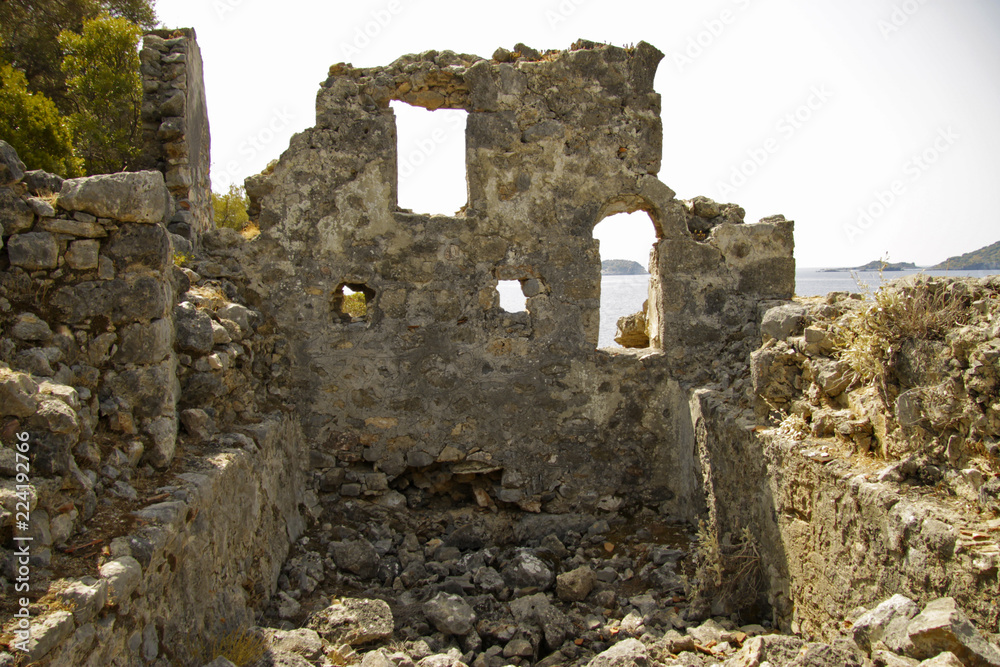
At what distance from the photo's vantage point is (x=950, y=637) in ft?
8.15

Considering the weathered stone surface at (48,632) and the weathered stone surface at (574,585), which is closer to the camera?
the weathered stone surface at (48,632)

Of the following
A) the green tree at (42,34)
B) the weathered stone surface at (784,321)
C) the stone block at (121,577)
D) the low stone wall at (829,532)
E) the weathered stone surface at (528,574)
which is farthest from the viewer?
the green tree at (42,34)

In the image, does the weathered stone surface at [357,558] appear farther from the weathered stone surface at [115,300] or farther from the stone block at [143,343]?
the weathered stone surface at [115,300]

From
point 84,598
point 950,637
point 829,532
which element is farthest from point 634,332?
point 84,598

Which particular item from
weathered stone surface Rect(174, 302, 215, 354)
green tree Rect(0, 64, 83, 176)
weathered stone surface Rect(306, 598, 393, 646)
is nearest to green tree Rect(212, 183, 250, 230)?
green tree Rect(0, 64, 83, 176)

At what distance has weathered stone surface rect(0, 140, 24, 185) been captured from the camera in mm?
3498

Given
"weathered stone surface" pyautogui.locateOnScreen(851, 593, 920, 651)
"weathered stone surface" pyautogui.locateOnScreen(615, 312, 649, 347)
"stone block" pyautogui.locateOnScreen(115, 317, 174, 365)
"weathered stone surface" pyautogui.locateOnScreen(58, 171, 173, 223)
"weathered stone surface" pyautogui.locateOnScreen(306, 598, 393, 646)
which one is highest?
"weathered stone surface" pyautogui.locateOnScreen(58, 171, 173, 223)

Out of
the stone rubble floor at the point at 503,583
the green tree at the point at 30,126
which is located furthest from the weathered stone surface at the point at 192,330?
the green tree at the point at 30,126

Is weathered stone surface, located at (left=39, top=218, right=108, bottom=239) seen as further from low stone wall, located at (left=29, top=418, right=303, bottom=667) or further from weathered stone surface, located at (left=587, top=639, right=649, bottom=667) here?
weathered stone surface, located at (left=587, top=639, right=649, bottom=667)

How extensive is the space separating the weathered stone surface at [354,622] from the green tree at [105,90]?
19.7 feet

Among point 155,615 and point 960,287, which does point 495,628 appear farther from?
point 960,287

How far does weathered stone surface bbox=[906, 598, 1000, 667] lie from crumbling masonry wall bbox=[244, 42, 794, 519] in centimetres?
314

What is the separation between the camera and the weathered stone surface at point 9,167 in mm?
3498

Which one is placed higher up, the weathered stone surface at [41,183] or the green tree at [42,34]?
the green tree at [42,34]
